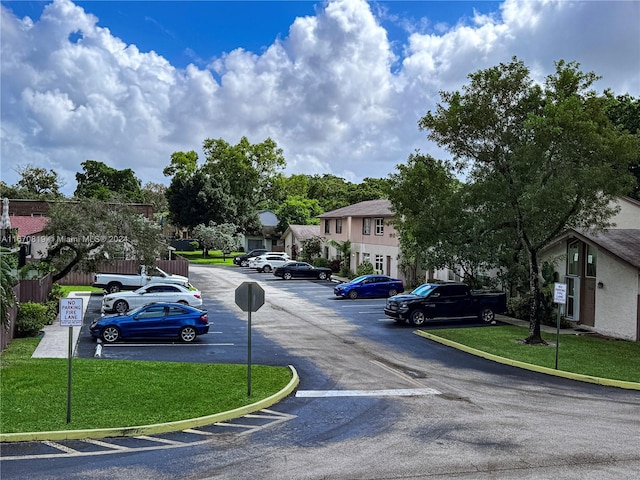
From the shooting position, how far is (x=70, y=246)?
1046 inches

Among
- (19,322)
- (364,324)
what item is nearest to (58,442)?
(19,322)

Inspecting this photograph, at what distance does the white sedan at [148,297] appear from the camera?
25.4 metres

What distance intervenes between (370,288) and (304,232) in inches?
1133

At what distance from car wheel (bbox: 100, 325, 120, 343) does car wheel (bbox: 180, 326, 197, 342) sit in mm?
2096

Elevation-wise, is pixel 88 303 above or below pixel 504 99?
below

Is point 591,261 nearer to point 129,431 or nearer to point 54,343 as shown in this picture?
point 129,431

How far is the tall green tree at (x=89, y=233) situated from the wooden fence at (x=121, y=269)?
748 centimetres

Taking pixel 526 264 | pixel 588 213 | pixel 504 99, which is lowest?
pixel 526 264

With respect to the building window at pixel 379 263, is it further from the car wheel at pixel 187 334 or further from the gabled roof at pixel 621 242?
the car wheel at pixel 187 334

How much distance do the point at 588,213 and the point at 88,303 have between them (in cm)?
2330

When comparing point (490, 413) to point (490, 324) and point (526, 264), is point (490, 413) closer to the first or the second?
point (490, 324)

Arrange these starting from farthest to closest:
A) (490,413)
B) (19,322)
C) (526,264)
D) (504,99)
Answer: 1. (526,264)
2. (504,99)
3. (19,322)
4. (490,413)

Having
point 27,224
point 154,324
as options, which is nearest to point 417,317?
point 154,324

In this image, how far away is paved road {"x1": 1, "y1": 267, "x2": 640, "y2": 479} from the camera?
29.7 ft
